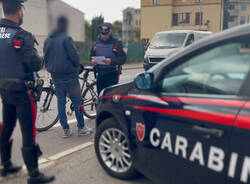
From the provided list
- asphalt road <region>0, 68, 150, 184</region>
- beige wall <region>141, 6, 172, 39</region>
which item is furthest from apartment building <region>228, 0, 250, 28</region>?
asphalt road <region>0, 68, 150, 184</region>

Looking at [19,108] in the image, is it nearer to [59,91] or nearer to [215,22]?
[59,91]

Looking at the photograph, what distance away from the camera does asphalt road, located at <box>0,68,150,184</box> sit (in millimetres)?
3057

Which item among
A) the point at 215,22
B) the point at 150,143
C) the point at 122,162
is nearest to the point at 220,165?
the point at 150,143

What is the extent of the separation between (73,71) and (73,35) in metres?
0.55

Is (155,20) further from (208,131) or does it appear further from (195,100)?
(208,131)

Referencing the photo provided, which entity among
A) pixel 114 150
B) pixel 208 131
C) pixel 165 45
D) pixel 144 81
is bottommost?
pixel 114 150

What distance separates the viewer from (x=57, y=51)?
4.04m

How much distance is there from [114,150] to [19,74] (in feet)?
4.33

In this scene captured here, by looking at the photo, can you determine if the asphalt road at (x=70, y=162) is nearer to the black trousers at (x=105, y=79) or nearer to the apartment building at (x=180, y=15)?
the black trousers at (x=105, y=79)

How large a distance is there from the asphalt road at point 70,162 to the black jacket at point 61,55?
106cm

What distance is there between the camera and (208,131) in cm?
199

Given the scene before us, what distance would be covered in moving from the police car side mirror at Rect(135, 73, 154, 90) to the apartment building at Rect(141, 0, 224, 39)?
41815 mm

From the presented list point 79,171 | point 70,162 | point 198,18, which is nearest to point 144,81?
point 79,171

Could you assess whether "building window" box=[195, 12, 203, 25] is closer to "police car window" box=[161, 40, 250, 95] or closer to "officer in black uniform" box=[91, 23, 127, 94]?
"officer in black uniform" box=[91, 23, 127, 94]
